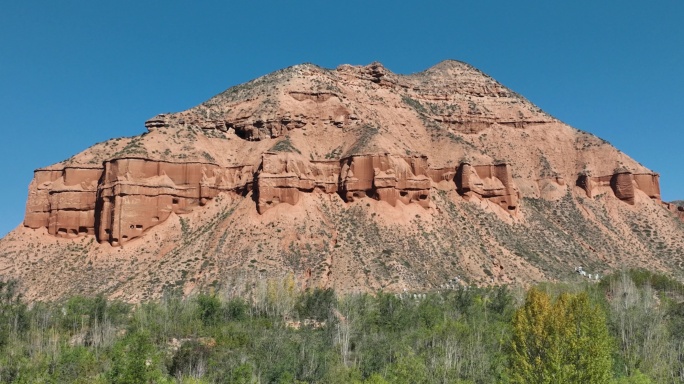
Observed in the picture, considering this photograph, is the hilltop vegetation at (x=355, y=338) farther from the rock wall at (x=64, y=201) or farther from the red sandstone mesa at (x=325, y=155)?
the red sandstone mesa at (x=325, y=155)

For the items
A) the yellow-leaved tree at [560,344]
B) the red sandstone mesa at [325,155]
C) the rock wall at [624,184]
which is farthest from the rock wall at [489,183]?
the yellow-leaved tree at [560,344]

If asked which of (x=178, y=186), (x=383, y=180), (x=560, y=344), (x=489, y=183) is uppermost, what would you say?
(x=489, y=183)

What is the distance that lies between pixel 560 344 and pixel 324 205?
51643 mm

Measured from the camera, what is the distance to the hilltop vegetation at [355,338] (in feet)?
95.5

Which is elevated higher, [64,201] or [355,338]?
[64,201]

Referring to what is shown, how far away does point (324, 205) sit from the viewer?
77.5m

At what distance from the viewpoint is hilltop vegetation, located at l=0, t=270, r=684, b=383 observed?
2911 centimetres

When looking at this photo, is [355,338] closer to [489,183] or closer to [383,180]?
[383,180]

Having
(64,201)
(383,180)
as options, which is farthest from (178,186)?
(383,180)

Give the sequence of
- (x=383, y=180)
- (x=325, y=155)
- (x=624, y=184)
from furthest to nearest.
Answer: (x=624, y=184)
(x=325, y=155)
(x=383, y=180)

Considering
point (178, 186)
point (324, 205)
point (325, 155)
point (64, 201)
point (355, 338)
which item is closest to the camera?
point (355, 338)

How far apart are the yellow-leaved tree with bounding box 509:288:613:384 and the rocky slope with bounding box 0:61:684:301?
119 ft

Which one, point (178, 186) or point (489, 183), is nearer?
point (178, 186)

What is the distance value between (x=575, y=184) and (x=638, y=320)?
53070mm
